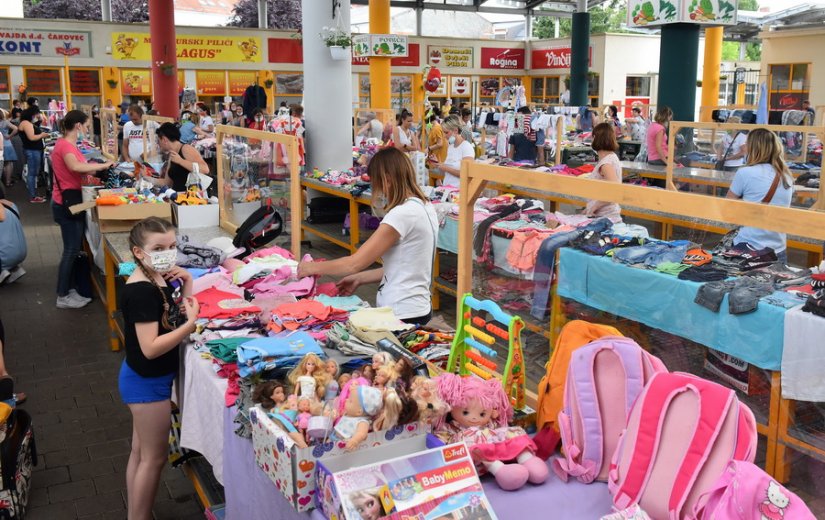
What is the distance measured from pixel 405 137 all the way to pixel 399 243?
9.05 meters

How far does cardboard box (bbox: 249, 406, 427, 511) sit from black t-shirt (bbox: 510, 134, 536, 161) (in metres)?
12.4

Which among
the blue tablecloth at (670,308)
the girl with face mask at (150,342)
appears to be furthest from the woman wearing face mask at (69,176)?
the blue tablecloth at (670,308)

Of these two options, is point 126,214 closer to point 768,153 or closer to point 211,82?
point 768,153

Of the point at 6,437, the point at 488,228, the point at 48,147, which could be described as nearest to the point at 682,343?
the point at 488,228

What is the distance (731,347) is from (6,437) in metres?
3.40

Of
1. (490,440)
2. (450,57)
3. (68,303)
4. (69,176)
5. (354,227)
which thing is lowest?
(68,303)

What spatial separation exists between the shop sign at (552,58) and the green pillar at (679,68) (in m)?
16.9

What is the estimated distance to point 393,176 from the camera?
3707 mm

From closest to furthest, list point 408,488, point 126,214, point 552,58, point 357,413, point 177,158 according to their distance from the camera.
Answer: point 408,488, point 357,413, point 126,214, point 177,158, point 552,58

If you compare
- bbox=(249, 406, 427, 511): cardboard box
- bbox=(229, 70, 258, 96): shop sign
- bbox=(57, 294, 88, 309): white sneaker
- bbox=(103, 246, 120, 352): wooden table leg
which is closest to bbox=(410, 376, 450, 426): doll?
bbox=(249, 406, 427, 511): cardboard box

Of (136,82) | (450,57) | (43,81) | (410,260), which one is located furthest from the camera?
(450,57)

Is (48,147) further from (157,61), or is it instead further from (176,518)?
(176,518)


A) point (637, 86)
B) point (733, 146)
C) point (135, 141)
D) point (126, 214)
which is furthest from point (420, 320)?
point (637, 86)

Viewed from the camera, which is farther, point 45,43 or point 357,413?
point 45,43
